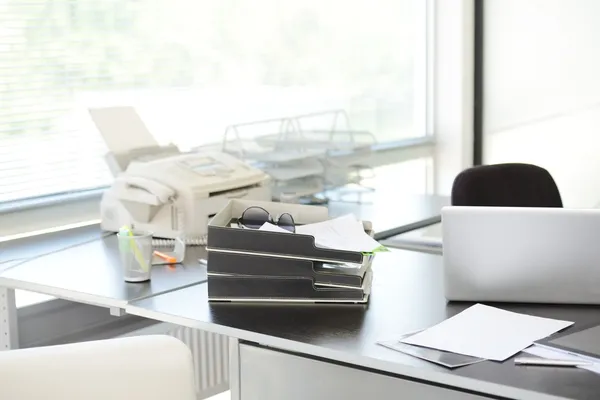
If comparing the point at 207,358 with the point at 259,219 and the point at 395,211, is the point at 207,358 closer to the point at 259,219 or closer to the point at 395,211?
the point at 395,211

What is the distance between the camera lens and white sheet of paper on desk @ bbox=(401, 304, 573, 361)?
182 cm

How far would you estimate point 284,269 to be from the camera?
217 cm

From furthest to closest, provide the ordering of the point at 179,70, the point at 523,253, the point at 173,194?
the point at 179,70 → the point at 173,194 → the point at 523,253

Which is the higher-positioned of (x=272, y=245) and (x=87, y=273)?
(x=272, y=245)

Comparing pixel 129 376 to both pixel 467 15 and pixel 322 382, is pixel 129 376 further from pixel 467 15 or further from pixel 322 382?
pixel 467 15

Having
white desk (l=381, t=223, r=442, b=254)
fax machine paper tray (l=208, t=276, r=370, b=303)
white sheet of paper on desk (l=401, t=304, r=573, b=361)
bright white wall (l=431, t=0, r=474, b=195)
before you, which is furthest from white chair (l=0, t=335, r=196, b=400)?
bright white wall (l=431, t=0, r=474, b=195)

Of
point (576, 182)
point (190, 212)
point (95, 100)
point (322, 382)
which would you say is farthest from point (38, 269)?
point (576, 182)

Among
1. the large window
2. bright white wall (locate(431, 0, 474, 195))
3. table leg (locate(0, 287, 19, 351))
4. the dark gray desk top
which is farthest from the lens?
bright white wall (locate(431, 0, 474, 195))

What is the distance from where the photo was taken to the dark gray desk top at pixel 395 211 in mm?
3357

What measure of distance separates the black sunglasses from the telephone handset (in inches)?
19.4

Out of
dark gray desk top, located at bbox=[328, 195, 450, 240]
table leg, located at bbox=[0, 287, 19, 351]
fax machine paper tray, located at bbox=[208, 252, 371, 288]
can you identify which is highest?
fax machine paper tray, located at bbox=[208, 252, 371, 288]

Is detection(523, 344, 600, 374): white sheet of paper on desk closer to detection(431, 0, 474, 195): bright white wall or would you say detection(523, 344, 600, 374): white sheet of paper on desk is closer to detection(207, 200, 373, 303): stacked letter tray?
detection(207, 200, 373, 303): stacked letter tray

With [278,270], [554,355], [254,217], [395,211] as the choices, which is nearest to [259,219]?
[254,217]

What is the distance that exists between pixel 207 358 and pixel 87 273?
102cm
